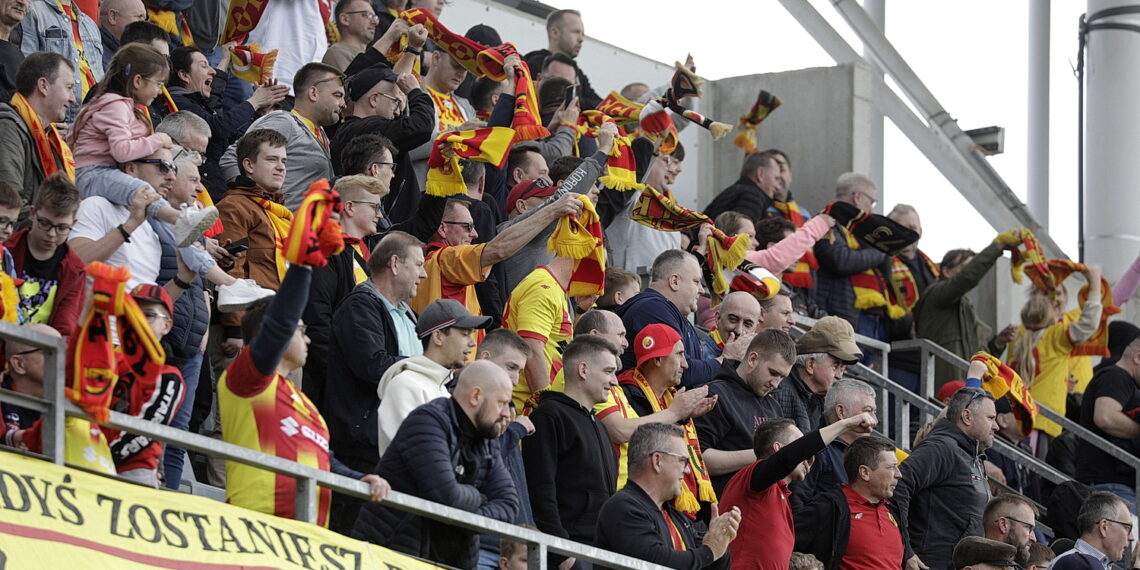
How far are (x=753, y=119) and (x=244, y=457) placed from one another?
978cm

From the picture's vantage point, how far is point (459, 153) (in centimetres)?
993

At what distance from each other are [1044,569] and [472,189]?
3638mm

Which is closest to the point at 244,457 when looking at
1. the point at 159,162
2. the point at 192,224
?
the point at 192,224

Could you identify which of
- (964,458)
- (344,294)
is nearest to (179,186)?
(344,294)

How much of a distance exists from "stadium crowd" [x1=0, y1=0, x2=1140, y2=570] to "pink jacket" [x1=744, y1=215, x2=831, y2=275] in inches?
1.0

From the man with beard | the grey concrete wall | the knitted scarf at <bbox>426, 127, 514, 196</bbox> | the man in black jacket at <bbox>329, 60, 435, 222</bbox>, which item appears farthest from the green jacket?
the man in black jacket at <bbox>329, 60, 435, 222</bbox>

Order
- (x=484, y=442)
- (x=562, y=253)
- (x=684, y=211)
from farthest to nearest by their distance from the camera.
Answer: (x=684, y=211) → (x=562, y=253) → (x=484, y=442)

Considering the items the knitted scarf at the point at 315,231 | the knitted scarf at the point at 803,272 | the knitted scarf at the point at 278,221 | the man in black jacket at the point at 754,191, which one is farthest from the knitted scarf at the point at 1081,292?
the knitted scarf at the point at 315,231

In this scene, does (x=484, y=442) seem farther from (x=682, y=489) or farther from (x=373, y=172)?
(x=373, y=172)

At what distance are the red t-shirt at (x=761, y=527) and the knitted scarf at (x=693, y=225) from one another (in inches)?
103

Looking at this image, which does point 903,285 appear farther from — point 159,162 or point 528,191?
point 159,162

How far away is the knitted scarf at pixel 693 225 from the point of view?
10.7 meters

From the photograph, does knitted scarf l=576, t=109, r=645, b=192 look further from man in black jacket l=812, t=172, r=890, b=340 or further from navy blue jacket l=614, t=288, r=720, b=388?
man in black jacket l=812, t=172, r=890, b=340

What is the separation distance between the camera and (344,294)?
8234 millimetres
